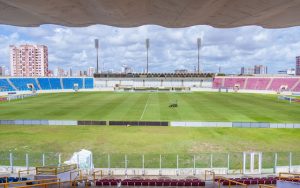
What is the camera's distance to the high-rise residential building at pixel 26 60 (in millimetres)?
166125

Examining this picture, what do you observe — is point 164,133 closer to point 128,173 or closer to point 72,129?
point 72,129

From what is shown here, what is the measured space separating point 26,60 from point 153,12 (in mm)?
180428

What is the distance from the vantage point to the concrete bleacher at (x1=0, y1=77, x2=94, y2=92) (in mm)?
79844


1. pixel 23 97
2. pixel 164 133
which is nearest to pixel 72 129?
pixel 164 133

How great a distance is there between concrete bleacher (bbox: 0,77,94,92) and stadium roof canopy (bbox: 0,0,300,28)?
8081 centimetres

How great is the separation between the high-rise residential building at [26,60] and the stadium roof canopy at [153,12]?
17405cm

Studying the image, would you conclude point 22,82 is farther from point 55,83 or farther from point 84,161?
point 84,161

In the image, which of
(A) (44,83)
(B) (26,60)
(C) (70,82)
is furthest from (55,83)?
(B) (26,60)

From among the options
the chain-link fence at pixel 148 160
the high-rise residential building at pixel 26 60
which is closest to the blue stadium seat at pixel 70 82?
the high-rise residential building at pixel 26 60

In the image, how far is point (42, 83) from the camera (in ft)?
302

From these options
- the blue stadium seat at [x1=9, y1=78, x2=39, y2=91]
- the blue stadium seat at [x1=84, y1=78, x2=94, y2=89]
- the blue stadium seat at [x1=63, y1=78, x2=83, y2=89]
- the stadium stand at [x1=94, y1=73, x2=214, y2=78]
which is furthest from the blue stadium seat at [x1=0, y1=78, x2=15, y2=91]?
the stadium stand at [x1=94, y1=73, x2=214, y2=78]

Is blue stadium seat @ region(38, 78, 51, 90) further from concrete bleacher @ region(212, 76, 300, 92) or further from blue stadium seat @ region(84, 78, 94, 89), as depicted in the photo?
concrete bleacher @ region(212, 76, 300, 92)

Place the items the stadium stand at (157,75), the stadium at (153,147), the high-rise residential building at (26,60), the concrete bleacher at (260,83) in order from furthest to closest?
the high-rise residential building at (26,60) → the stadium stand at (157,75) → the concrete bleacher at (260,83) → the stadium at (153,147)

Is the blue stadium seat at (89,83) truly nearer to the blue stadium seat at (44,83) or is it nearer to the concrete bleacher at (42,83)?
the concrete bleacher at (42,83)
